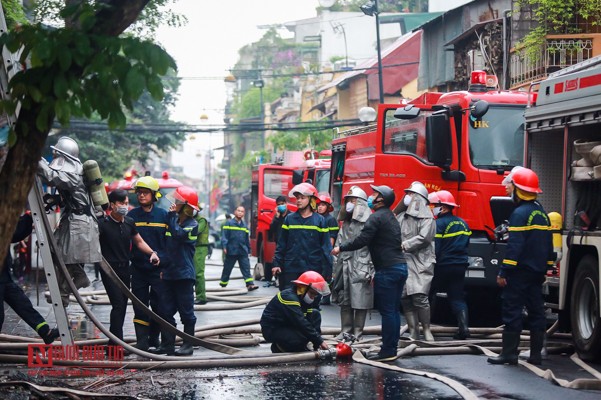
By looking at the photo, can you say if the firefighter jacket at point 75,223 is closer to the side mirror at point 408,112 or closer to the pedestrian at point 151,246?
the pedestrian at point 151,246

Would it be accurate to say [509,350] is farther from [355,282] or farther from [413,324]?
[355,282]

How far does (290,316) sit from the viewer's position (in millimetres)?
11367

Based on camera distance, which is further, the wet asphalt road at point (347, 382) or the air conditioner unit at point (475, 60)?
the air conditioner unit at point (475, 60)

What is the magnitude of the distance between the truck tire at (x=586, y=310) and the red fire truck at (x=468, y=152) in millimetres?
3024

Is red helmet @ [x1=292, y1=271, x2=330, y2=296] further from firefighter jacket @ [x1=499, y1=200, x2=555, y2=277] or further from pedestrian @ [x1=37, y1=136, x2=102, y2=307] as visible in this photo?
pedestrian @ [x1=37, y1=136, x2=102, y2=307]

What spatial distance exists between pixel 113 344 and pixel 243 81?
114 meters

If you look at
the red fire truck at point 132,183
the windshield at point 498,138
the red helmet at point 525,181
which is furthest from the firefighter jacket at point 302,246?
the red fire truck at point 132,183

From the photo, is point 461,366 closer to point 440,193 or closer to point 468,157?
point 440,193

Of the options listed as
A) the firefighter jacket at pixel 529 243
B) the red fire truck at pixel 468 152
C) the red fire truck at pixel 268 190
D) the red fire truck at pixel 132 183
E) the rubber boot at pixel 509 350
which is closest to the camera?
the firefighter jacket at pixel 529 243

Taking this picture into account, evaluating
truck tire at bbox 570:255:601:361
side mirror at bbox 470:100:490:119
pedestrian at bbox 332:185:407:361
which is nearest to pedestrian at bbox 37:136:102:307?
pedestrian at bbox 332:185:407:361

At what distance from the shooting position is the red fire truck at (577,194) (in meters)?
11.4

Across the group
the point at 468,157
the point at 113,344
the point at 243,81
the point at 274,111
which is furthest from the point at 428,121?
the point at 243,81

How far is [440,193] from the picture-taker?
14117 mm

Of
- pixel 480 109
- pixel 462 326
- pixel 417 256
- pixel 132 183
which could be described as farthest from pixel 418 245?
pixel 132 183
